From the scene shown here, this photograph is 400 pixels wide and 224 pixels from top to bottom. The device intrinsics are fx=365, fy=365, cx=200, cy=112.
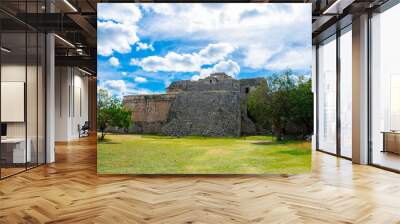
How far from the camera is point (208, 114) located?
6.21 meters

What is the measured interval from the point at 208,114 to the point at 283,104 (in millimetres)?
1296

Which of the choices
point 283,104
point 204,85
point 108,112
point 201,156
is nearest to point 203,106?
point 204,85

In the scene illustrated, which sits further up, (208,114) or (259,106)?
(259,106)

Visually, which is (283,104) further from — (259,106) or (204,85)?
(204,85)

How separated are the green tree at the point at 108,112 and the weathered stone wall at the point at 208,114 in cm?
76

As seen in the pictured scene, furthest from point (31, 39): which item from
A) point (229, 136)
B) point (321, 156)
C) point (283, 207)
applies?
point (321, 156)

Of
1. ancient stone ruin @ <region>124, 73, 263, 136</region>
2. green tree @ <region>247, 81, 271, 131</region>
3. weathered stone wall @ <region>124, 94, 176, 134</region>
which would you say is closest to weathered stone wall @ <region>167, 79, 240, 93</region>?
ancient stone ruin @ <region>124, 73, 263, 136</region>

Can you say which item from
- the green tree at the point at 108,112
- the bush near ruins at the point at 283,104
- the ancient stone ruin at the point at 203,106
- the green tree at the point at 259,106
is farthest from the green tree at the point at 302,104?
the green tree at the point at 108,112

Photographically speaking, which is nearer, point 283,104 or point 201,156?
point 201,156

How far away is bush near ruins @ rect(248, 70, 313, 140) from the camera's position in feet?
20.3

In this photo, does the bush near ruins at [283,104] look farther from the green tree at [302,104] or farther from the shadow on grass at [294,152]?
the shadow on grass at [294,152]

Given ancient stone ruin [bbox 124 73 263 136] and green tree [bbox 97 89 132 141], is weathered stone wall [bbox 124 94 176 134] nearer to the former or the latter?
ancient stone ruin [bbox 124 73 263 136]

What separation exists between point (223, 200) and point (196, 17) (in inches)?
123

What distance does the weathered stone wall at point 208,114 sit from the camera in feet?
20.3
